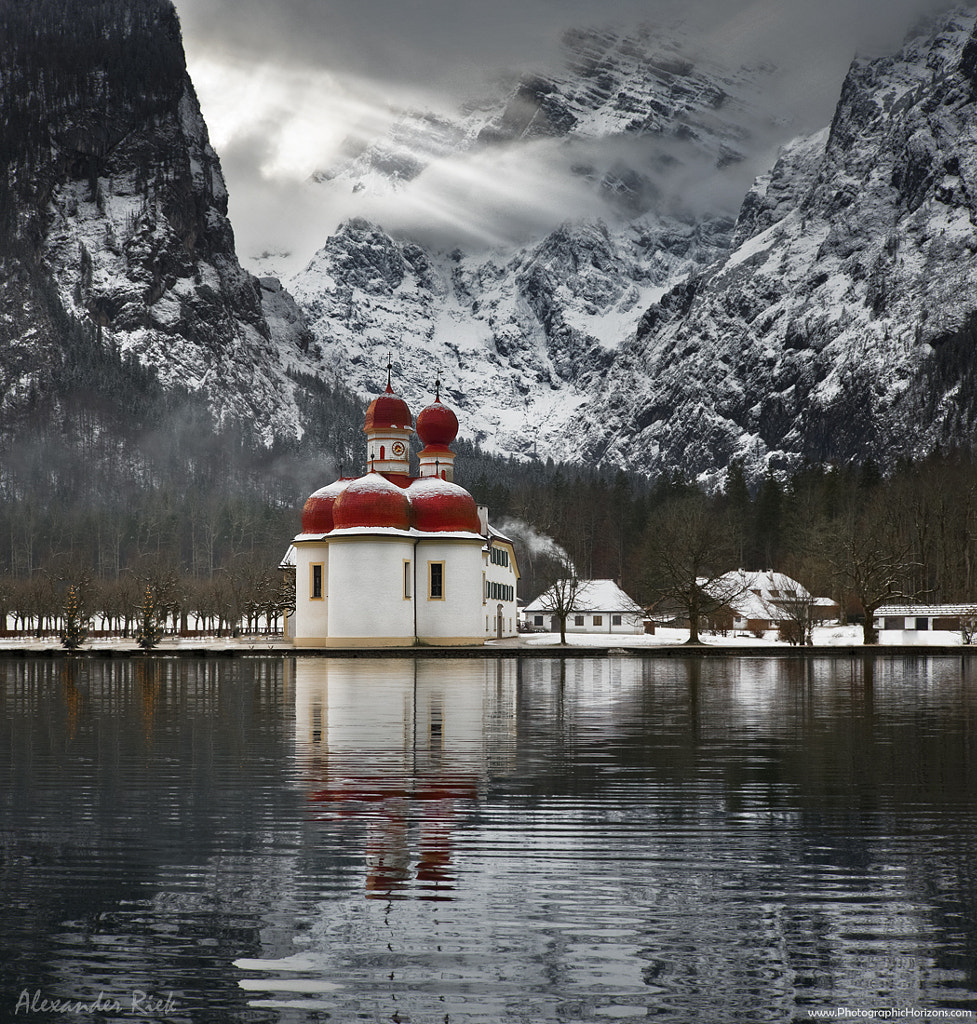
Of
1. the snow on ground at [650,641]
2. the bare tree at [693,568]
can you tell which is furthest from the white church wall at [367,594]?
the bare tree at [693,568]

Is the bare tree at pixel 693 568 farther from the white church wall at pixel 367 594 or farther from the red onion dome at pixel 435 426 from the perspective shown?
the red onion dome at pixel 435 426

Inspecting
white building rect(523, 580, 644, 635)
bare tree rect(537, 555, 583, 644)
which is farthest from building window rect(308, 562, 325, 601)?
white building rect(523, 580, 644, 635)

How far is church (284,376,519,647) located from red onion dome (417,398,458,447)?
435cm

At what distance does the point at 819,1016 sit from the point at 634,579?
123609 mm

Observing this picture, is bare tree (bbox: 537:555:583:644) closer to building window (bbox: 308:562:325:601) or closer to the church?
the church

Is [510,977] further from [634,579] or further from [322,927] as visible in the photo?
[634,579]

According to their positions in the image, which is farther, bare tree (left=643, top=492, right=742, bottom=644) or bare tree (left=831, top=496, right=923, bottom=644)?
bare tree (left=643, top=492, right=742, bottom=644)

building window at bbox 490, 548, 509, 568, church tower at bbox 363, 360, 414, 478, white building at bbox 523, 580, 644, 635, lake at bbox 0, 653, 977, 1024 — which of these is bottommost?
lake at bbox 0, 653, 977, 1024

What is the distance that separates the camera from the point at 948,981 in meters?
7.86

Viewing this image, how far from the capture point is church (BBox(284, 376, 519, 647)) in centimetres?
6688

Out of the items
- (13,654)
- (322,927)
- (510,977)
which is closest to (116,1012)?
(322,927)

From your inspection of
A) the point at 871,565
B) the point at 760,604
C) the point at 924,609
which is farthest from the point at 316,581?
the point at 924,609

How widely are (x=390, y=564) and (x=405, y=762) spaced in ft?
162

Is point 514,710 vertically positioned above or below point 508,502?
below
